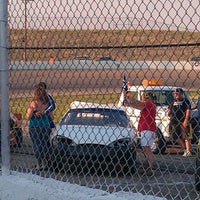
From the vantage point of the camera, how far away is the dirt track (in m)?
4.18

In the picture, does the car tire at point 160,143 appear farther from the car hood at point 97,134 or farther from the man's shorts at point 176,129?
the car hood at point 97,134

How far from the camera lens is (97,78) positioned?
15.0 feet

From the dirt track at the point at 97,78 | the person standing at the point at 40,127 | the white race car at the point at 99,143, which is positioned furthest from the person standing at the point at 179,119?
the person standing at the point at 40,127

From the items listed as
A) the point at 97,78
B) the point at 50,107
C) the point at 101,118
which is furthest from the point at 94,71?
the point at 50,107

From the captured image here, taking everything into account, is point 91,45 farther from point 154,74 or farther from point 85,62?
point 154,74

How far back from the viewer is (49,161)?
210 inches

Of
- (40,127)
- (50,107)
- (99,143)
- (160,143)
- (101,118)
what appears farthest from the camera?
(160,143)

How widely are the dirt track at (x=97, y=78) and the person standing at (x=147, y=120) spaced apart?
288 mm

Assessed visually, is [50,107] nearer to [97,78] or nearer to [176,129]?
[176,129]

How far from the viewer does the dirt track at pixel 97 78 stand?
4180 millimetres

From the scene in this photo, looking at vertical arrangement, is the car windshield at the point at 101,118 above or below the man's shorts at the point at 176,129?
above

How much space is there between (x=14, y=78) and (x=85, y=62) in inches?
38.4

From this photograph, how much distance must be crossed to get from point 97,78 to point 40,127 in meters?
1.63

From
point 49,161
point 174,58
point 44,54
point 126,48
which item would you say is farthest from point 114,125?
point 174,58
